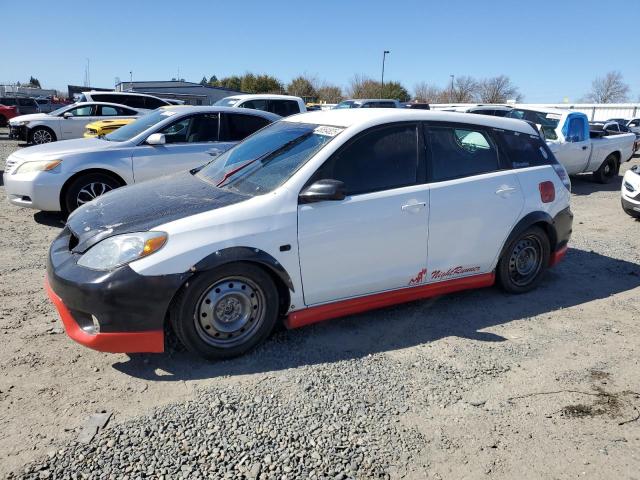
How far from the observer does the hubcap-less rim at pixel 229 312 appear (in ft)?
11.1

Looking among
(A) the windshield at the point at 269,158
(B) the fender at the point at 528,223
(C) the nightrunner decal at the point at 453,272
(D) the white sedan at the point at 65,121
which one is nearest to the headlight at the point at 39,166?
(A) the windshield at the point at 269,158

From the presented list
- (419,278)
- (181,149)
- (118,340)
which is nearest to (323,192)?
(419,278)

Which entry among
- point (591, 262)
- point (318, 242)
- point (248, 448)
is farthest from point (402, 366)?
point (591, 262)

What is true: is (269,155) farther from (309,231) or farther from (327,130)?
(309,231)

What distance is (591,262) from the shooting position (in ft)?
20.1

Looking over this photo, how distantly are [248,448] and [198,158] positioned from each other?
538 cm

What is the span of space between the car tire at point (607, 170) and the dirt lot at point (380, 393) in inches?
349

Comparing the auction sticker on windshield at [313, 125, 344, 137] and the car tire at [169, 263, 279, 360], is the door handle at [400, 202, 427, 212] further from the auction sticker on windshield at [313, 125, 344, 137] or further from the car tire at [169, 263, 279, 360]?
the car tire at [169, 263, 279, 360]

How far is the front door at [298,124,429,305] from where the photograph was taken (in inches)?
143

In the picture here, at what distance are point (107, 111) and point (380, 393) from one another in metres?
15.7

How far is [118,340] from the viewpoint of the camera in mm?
3180

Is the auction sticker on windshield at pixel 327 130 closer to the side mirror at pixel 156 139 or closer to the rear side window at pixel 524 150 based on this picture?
the rear side window at pixel 524 150

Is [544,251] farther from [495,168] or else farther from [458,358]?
[458,358]

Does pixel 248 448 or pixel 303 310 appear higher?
pixel 303 310
